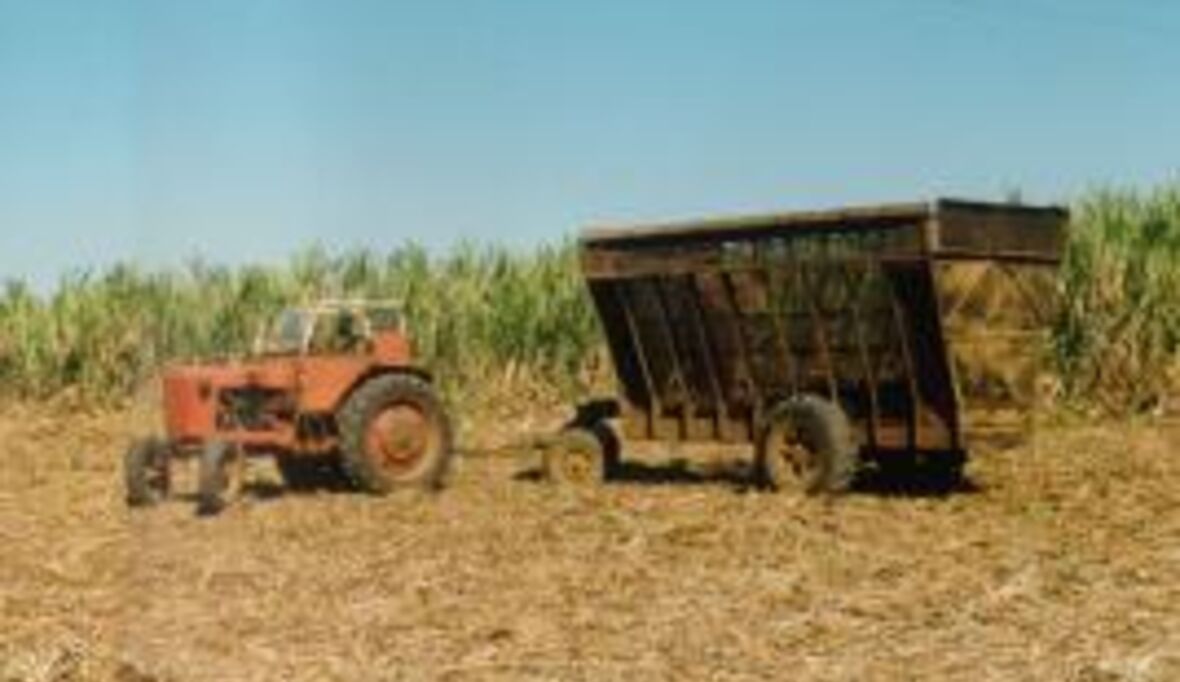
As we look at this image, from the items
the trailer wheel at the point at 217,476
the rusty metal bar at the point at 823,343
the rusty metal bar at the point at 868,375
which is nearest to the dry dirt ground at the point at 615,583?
the trailer wheel at the point at 217,476

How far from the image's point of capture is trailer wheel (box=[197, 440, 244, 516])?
1577 cm

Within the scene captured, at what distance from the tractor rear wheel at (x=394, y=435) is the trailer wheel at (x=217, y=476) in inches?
32.0

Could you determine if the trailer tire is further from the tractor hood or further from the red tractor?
the tractor hood

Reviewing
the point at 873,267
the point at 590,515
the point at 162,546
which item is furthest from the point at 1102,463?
the point at 162,546

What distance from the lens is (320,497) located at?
16781 millimetres

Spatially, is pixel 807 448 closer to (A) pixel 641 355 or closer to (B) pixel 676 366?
(B) pixel 676 366

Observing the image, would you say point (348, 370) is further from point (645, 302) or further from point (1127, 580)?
point (1127, 580)

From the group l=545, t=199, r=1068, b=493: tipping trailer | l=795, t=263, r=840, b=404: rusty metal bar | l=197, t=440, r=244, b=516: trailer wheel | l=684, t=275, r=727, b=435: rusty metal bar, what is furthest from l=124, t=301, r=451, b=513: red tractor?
l=795, t=263, r=840, b=404: rusty metal bar

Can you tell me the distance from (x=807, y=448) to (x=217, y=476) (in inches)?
169

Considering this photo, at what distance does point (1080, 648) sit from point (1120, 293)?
14.8m

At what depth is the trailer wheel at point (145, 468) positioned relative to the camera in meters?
16.5

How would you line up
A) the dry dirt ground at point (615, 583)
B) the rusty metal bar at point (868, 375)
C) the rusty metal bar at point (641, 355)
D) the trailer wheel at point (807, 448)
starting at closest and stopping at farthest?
1. the dry dirt ground at point (615, 583)
2. the trailer wheel at point (807, 448)
3. the rusty metal bar at point (868, 375)
4. the rusty metal bar at point (641, 355)

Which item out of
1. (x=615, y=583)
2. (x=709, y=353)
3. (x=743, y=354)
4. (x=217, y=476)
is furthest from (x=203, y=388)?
(x=615, y=583)

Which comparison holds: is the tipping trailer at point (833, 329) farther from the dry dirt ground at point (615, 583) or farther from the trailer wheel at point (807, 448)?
the dry dirt ground at point (615, 583)
